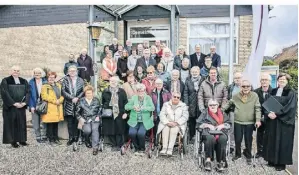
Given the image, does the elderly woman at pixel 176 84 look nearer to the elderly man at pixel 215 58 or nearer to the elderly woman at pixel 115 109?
the elderly woman at pixel 115 109

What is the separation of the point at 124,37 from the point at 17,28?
1.99 metres

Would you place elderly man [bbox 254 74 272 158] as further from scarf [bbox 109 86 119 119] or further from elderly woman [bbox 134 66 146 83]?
scarf [bbox 109 86 119 119]

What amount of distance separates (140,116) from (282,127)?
1342 millimetres

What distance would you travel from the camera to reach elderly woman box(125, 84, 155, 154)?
3.44 m

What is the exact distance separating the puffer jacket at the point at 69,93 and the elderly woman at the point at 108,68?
0.68 meters

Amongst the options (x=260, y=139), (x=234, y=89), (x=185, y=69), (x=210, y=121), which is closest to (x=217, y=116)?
A: (x=210, y=121)

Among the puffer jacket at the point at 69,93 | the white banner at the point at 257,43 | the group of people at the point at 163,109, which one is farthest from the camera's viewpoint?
the puffer jacket at the point at 69,93

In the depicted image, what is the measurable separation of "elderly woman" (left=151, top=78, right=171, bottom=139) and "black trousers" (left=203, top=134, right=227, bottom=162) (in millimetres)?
662

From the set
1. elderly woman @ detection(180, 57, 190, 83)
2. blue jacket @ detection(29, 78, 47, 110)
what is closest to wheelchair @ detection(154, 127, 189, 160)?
elderly woman @ detection(180, 57, 190, 83)

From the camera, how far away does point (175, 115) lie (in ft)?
11.1

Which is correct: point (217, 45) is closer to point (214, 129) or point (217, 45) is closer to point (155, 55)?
point (155, 55)

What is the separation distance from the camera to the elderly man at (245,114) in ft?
10.4

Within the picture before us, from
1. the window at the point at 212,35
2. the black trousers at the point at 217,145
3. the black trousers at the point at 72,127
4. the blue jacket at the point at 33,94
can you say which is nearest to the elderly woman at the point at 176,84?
the black trousers at the point at 217,145
